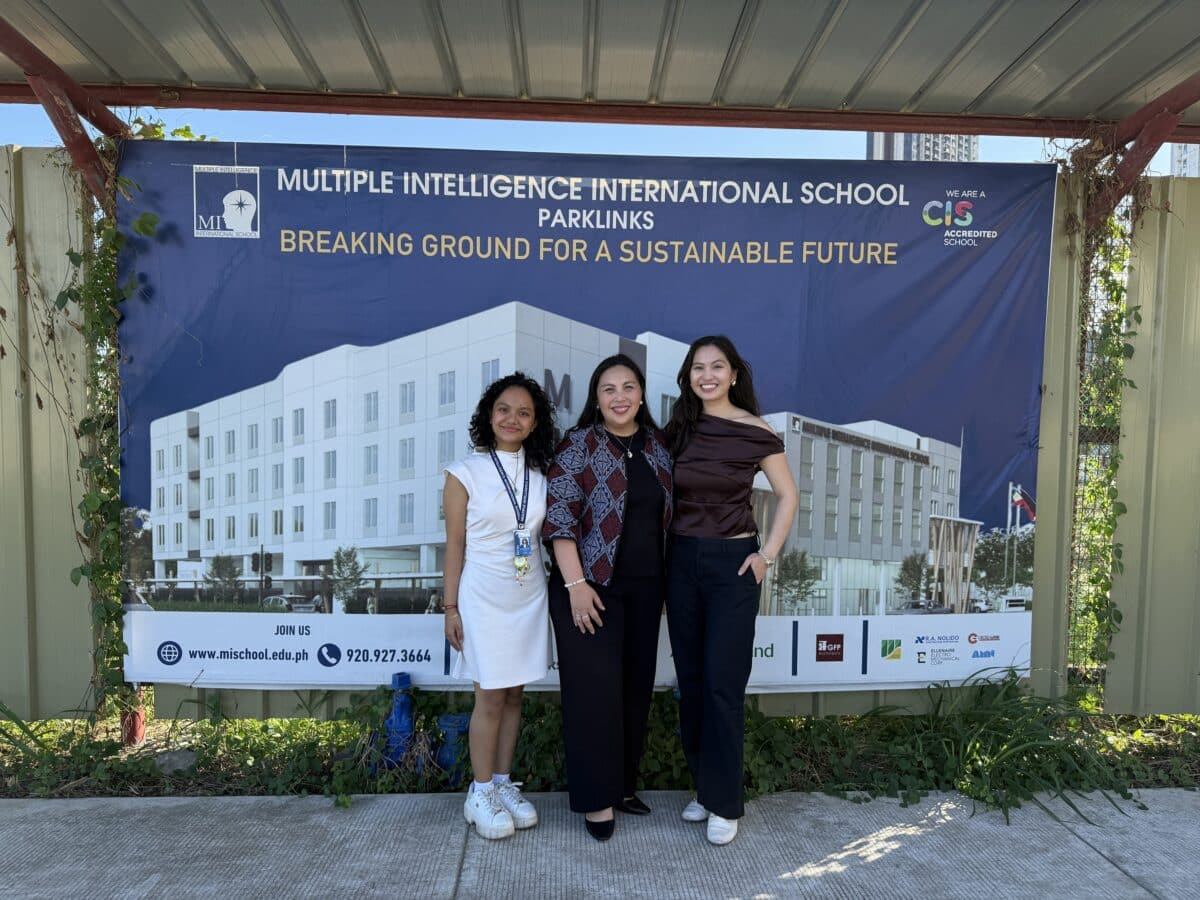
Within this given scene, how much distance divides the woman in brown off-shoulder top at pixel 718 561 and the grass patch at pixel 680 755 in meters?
0.53

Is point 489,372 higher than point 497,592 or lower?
higher

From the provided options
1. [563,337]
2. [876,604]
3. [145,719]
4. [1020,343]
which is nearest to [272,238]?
[563,337]

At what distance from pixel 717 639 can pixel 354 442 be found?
6.36 ft

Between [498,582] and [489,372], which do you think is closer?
[498,582]

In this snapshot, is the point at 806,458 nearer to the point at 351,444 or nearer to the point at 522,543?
the point at 522,543

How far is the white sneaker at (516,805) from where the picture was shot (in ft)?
9.77

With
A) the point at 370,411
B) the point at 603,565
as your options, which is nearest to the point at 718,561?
the point at 603,565

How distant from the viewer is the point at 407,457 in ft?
11.9

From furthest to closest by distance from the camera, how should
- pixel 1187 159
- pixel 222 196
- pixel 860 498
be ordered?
1. pixel 1187 159
2. pixel 860 498
3. pixel 222 196

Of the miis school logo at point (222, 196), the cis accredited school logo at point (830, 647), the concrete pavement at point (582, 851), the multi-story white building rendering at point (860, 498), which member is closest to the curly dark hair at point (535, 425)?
the multi-story white building rendering at point (860, 498)

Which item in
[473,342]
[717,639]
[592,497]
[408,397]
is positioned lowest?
[717,639]

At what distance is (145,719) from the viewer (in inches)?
148

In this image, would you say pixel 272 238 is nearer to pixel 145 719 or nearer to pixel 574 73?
pixel 574 73

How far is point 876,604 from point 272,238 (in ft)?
11.1
